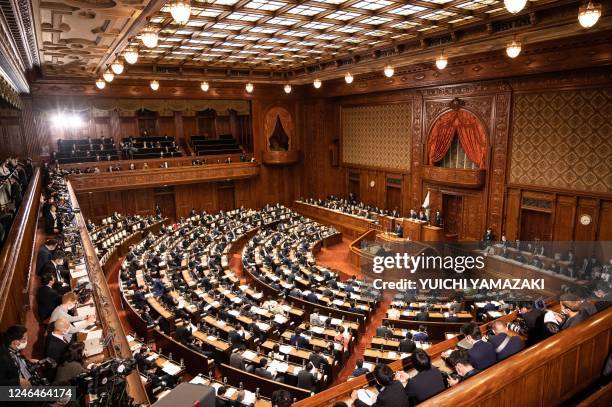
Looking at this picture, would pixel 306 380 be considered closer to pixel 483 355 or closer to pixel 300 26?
pixel 483 355

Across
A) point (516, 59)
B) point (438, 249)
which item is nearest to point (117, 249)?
point (438, 249)

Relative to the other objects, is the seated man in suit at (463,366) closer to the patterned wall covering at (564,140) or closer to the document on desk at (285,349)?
the document on desk at (285,349)

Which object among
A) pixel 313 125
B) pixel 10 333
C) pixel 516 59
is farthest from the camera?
pixel 313 125

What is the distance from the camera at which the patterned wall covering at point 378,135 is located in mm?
18109

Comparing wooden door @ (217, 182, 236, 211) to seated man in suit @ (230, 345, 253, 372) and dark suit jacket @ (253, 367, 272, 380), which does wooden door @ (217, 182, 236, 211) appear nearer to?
seated man in suit @ (230, 345, 253, 372)

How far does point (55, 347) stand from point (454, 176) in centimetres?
1456

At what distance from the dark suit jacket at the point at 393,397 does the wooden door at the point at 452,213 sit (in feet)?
43.6

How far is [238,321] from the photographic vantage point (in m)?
9.23

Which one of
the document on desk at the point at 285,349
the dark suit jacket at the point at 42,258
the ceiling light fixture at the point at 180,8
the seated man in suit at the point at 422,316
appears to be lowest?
the seated man in suit at the point at 422,316

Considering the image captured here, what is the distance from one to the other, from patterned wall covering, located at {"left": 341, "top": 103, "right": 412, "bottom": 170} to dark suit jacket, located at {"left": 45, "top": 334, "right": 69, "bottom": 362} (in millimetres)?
16066

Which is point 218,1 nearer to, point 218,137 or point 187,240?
point 187,240

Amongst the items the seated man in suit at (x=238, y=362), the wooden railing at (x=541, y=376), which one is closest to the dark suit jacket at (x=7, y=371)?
the wooden railing at (x=541, y=376)

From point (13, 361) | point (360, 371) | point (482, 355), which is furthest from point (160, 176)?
point (482, 355)

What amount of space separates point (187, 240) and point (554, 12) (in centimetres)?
1353
